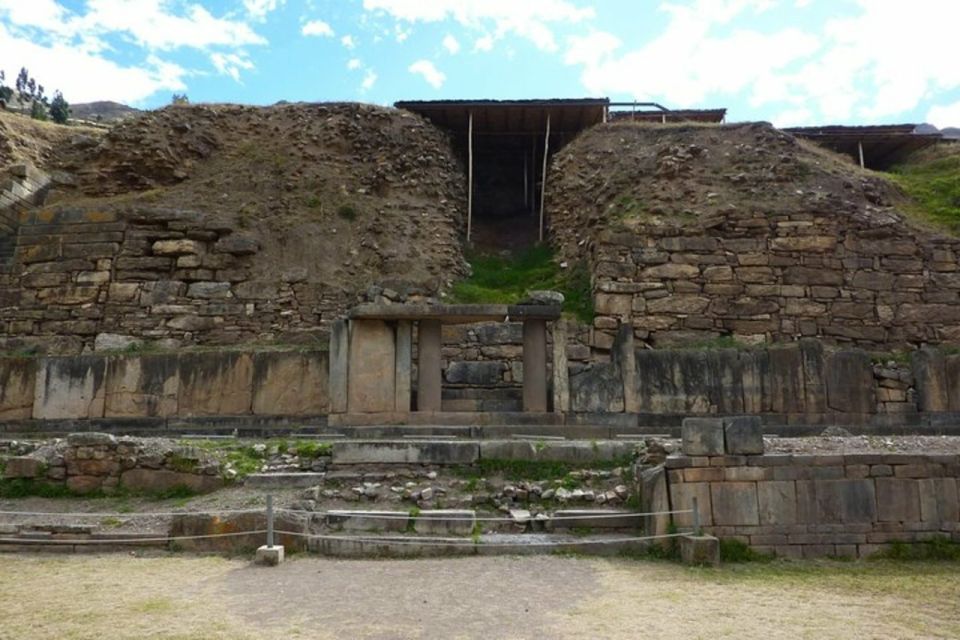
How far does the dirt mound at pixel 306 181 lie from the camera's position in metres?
17.4

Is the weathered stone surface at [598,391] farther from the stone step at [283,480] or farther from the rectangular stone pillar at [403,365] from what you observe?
the stone step at [283,480]

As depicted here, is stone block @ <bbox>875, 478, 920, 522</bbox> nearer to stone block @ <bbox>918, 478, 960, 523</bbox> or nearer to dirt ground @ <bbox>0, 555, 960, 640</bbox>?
stone block @ <bbox>918, 478, 960, 523</bbox>

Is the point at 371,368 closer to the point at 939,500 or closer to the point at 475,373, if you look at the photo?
the point at 475,373

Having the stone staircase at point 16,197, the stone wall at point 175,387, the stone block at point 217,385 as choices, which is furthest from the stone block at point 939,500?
the stone staircase at point 16,197

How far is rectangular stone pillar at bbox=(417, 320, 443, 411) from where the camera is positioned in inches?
475

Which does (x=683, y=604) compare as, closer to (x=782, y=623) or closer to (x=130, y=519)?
(x=782, y=623)

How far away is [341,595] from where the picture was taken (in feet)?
19.0

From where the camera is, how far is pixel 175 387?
12.6 meters

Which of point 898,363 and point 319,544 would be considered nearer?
point 319,544

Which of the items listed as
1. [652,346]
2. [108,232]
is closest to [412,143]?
[108,232]

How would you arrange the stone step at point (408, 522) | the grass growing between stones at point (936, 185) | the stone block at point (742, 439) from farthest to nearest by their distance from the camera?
the grass growing between stones at point (936, 185) → the stone step at point (408, 522) → the stone block at point (742, 439)

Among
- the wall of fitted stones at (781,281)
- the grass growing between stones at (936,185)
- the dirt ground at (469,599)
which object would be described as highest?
the grass growing between stones at (936,185)

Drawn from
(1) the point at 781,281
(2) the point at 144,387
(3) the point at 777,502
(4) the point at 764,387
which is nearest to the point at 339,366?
(2) the point at 144,387

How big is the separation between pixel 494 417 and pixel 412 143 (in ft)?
37.9
